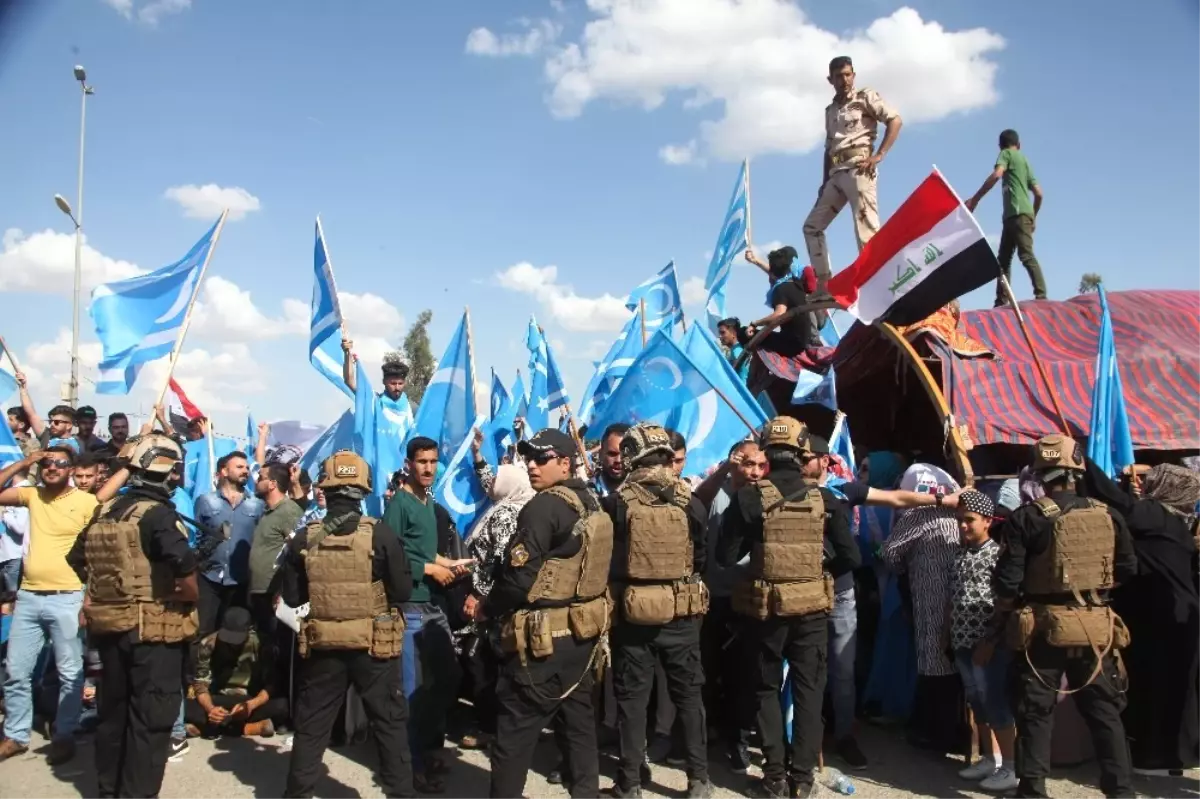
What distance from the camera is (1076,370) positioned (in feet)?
27.9

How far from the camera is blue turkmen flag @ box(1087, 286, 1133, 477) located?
6.66m

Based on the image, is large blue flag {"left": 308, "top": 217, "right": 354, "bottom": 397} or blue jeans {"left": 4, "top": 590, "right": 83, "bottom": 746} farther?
large blue flag {"left": 308, "top": 217, "right": 354, "bottom": 397}

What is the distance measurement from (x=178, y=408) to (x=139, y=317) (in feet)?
10.3

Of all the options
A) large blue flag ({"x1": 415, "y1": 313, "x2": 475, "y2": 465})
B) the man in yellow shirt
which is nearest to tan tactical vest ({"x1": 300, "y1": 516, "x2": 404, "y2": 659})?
the man in yellow shirt

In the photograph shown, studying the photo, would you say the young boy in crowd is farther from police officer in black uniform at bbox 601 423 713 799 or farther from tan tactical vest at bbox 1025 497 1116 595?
police officer in black uniform at bbox 601 423 713 799

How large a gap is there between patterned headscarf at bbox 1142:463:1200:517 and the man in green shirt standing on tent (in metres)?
5.46

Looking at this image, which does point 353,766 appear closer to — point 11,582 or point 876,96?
point 11,582

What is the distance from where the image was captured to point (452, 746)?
6.36 metres

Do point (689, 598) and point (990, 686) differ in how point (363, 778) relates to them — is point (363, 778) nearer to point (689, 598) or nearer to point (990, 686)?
point (689, 598)

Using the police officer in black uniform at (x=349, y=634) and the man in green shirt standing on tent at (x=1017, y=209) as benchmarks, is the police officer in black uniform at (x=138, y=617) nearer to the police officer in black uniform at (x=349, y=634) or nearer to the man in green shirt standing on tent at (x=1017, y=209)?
the police officer in black uniform at (x=349, y=634)

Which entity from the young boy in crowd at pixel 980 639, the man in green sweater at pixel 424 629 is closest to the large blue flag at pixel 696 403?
the young boy in crowd at pixel 980 639

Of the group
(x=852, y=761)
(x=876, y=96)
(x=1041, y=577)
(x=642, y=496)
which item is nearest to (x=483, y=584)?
(x=642, y=496)

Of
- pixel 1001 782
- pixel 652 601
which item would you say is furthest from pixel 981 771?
pixel 652 601

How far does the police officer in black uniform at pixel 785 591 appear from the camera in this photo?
5160mm
